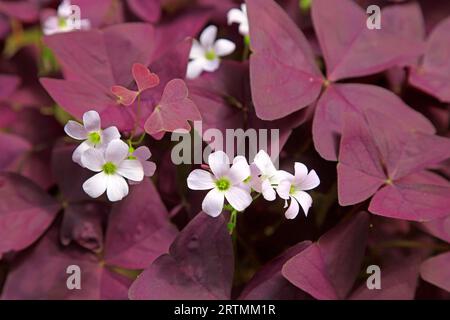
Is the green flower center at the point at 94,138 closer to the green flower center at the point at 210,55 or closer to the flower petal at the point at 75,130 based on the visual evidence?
the flower petal at the point at 75,130

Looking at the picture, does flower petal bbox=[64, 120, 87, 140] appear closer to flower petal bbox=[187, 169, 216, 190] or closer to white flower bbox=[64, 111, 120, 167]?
white flower bbox=[64, 111, 120, 167]

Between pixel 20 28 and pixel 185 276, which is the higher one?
pixel 20 28

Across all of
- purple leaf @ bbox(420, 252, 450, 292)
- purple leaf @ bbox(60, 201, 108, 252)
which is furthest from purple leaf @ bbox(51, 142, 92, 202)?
purple leaf @ bbox(420, 252, 450, 292)

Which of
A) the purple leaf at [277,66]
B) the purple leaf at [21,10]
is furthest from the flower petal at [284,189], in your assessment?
the purple leaf at [21,10]

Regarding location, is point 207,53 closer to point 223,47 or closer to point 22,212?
point 223,47

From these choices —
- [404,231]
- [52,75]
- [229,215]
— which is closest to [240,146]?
[229,215]
